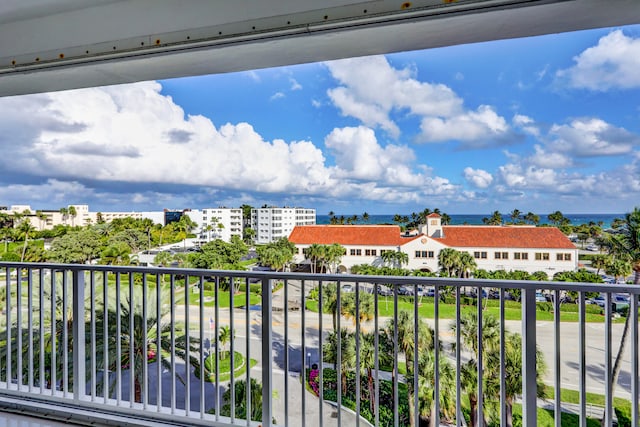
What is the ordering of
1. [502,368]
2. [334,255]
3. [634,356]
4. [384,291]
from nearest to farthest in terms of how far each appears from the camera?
1. [634,356]
2. [502,368]
3. [384,291]
4. [334,255]

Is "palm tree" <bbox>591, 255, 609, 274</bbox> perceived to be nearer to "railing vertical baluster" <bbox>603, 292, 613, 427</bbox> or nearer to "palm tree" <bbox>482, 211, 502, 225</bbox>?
"railing vertical baluster" <bbox>603, 292, 613, 427</bbox>

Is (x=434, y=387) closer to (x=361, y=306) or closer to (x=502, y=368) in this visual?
(x=502, y=368)

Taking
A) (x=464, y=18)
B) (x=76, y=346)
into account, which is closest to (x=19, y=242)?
(x=76, y=346)

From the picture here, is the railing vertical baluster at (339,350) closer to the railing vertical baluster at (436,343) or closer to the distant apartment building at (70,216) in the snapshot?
the railing vertical baluster at (436,343)

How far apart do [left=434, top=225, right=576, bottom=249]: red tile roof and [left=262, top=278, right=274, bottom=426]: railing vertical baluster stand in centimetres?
91

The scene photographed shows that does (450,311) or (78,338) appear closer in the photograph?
(450,311)

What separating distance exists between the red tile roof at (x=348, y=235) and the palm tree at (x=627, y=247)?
2.99ft

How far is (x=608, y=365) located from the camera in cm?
151

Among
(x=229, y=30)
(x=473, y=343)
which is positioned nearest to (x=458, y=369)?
(x=473, y=343)

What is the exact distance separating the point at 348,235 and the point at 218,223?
807mm

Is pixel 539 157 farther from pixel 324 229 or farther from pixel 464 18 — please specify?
pixel 324 229

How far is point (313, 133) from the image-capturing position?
2.23 meters

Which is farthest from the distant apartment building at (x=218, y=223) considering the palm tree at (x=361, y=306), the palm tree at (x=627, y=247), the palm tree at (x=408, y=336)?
the palm tree at (x=627, y=247)

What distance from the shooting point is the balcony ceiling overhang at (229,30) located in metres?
1.52
